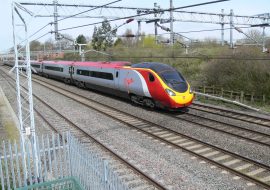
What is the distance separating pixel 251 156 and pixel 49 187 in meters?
6.76

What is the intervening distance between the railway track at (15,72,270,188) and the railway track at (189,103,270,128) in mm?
4332

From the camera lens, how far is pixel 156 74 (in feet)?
56.6

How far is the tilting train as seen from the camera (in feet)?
54.9

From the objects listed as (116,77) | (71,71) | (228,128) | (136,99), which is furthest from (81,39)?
(228,128)

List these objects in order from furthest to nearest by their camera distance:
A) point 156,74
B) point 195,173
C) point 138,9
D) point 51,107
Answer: point 138,9 < point 51,107 < point 156,74 < point 195,173

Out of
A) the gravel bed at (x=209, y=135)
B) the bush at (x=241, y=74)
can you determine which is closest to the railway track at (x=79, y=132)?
the gravel bed at (x=209, y=135)

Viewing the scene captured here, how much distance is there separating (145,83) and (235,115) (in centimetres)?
519

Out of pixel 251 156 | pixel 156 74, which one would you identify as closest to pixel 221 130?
pixel 251 156

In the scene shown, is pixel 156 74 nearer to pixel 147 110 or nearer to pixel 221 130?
pixel 147 110

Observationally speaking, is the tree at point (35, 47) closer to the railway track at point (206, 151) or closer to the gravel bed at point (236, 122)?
the railway track at point (206, 151)

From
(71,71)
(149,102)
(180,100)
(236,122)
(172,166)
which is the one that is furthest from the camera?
(71,71)

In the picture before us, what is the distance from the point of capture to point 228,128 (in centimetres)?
1436

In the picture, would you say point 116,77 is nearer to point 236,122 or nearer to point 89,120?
point 89,120

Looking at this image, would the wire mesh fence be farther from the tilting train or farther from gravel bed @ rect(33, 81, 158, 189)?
the tilting train
